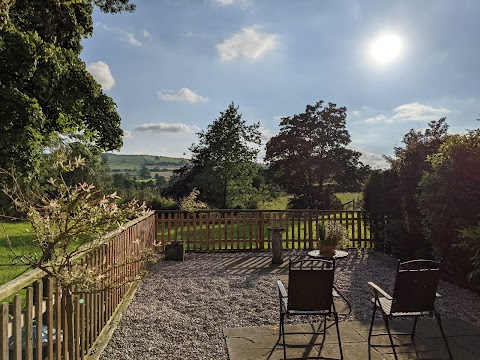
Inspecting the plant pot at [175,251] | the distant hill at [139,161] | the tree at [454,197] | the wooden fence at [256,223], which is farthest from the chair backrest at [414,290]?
the distant hill at [139,161]

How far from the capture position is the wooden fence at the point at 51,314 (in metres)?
1.91

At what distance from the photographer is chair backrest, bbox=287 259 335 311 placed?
3.17 meters

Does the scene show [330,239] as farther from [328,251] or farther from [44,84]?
[44,84]

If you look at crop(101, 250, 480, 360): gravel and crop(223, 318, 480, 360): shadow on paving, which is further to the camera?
crop(101, 250, 480, 360): gravel

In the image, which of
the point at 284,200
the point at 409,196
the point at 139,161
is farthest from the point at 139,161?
the point at 409,196

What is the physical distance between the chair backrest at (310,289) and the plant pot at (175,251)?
5150mm

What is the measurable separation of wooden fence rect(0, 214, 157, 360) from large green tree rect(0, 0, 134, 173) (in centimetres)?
450

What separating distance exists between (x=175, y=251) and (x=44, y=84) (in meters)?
4.83

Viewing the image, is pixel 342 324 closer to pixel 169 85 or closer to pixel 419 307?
pixel 419 307

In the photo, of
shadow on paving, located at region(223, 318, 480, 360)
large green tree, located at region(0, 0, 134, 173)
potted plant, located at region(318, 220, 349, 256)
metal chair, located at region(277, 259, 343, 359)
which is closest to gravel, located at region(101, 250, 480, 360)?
shadow on paving, located at region(223, 318, 480, 360)

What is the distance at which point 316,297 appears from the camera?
325 cm

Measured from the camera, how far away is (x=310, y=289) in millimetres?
3227

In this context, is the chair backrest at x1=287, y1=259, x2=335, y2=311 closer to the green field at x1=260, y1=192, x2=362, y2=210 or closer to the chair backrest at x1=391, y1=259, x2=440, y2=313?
the chair backrest at x1=391, y1=259, x2=440, y2=313

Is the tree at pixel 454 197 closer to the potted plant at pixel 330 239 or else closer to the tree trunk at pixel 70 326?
the potted plant at pixel 330 239
